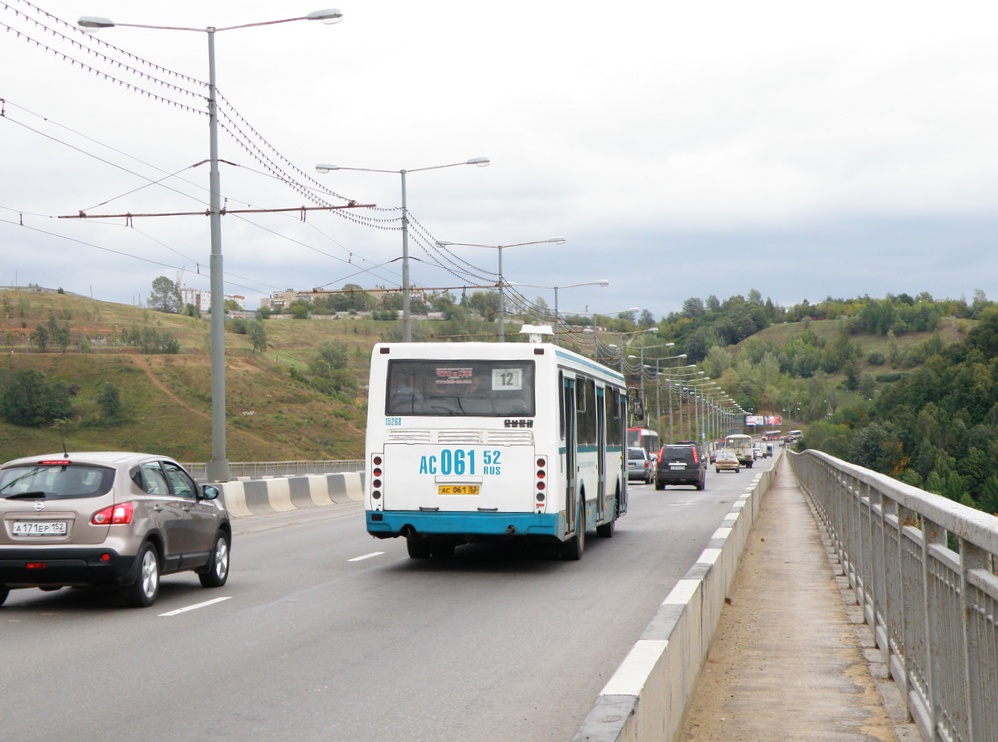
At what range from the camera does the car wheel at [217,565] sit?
1457cm

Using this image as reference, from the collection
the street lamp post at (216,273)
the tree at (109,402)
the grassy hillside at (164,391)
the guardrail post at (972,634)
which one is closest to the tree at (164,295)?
the grassy hillside at (164,391)

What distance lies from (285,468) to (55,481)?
2320 inches

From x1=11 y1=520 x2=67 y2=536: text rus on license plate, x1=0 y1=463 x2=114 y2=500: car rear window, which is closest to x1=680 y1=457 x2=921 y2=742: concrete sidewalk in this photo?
x1=0 y1=463 x2=114 y2=500: car rear window

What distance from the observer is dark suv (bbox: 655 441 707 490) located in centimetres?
5066

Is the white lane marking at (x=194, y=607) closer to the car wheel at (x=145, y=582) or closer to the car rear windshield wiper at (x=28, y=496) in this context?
the car wheel at (x=145, y=582)

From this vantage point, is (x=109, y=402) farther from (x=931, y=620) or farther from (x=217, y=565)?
(x=931, y=620)

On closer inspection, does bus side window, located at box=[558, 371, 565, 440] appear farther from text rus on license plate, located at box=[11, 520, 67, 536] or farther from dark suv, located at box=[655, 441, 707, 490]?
dark suv, located at box=[655, 441, 707, 490]

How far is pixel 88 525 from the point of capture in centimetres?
1233

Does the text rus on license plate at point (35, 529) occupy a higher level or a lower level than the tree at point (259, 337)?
lower

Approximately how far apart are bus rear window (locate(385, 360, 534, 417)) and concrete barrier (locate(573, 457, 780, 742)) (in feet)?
18.0

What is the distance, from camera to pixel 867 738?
725 cm

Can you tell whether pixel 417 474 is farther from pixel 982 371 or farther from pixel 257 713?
pixel 982 371

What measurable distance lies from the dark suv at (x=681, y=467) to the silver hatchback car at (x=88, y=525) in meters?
38.5

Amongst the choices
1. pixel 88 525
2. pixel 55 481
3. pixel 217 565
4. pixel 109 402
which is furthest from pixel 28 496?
pixel 109 402
